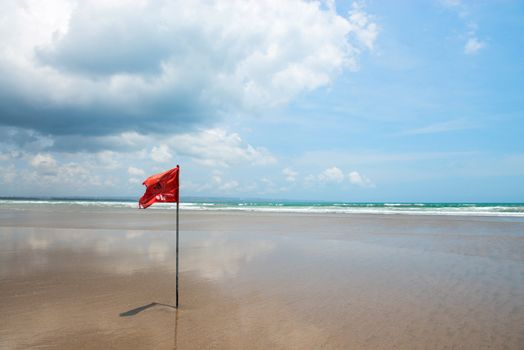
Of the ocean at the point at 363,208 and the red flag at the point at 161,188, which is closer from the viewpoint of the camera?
the red flag at the point at 161,188

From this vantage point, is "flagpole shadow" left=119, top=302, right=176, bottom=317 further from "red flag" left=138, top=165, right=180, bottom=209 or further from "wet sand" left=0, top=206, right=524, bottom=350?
"red flag" left=138, top=165, right=180, bottom=209

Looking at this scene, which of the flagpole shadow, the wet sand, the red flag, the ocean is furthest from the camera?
the ocean

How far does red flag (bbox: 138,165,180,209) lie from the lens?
6793mm

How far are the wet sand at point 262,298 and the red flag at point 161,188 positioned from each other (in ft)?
7.28

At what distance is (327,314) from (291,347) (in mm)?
1591

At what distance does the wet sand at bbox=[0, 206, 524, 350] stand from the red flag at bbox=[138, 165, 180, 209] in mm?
2218

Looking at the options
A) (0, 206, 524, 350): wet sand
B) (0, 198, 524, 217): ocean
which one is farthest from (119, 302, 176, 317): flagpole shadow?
(0, 198, 524, 217): ocean

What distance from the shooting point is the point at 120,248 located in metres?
13.9

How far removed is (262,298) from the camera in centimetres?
723

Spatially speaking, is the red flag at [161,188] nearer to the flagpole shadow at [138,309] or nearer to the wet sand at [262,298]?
the flagpole shadow at [138,309]

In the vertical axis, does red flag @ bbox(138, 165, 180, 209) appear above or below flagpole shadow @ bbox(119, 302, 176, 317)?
above

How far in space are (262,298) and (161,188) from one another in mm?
3353

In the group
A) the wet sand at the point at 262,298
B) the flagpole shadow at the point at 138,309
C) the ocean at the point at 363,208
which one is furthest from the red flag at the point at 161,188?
the ocean at the point at 363,208

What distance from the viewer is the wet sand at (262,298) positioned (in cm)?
520
